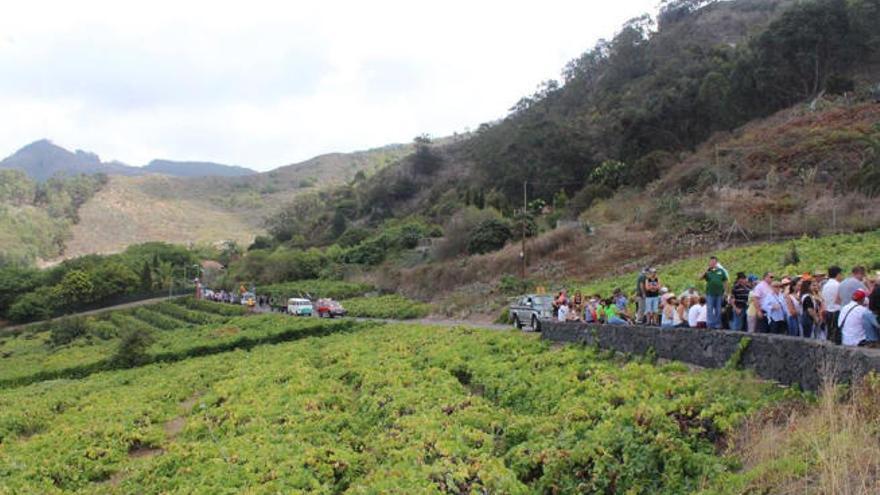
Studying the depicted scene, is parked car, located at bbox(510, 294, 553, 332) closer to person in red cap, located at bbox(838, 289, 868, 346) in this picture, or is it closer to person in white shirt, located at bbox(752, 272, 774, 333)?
person in white shirt, located at bbox(752, 272, 774, 333)

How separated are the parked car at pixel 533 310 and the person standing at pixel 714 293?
12.9 m

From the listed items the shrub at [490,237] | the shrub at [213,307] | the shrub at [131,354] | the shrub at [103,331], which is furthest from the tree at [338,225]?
the shrub at [131,354]

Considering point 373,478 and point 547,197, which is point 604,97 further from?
point 373,478

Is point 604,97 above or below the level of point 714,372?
above

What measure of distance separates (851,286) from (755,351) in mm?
2188

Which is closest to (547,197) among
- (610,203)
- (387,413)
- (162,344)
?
(610,203)

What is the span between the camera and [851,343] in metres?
11.8

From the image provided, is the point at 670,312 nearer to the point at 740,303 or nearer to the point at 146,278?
the point at 740,303

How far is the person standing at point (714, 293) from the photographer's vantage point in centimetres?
1736

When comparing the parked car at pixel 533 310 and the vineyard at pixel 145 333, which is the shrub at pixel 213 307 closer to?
the vineyard at pixel 145 333

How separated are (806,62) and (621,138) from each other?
826 inches

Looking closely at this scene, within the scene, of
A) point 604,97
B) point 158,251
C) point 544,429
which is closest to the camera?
point 544,429

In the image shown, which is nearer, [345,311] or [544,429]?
[544,429]

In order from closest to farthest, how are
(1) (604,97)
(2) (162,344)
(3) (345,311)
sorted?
(2) (162,344)
(3) (345,311)
(1) (604,97)
